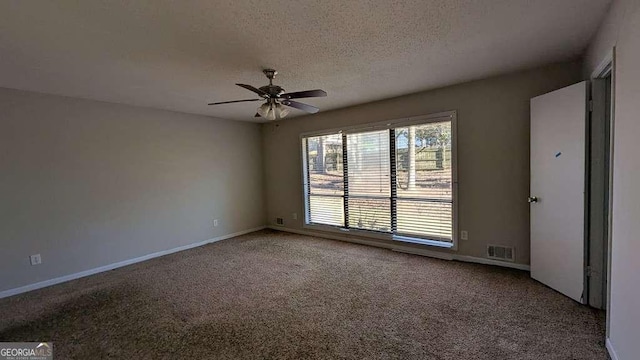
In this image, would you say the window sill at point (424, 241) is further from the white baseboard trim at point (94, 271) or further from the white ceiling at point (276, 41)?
the white baseboard trim at point (94, 271)

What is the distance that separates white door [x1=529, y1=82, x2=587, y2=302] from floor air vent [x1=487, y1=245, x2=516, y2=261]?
1.13 feet

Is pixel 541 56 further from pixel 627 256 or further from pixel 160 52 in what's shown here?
pixel 160 52

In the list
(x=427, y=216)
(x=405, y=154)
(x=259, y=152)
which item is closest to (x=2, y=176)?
(x=259, y=152)

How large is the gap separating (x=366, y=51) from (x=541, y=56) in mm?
1829

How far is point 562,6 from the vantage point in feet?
6.22

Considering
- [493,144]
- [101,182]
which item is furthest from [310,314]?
[101,182]

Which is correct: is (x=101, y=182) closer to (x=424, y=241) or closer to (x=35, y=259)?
(x=35, y=259)

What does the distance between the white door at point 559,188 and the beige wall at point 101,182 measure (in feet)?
16.0

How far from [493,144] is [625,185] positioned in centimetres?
192

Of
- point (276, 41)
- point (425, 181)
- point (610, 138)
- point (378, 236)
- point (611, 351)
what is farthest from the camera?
point (378, 236)

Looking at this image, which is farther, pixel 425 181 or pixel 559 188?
pixel 425 181

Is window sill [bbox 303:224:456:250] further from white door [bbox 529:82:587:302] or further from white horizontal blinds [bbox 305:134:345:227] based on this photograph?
white door [bbox 529:82:587:302]

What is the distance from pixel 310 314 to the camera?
253 centimetres

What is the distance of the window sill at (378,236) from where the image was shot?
12.9 ft
